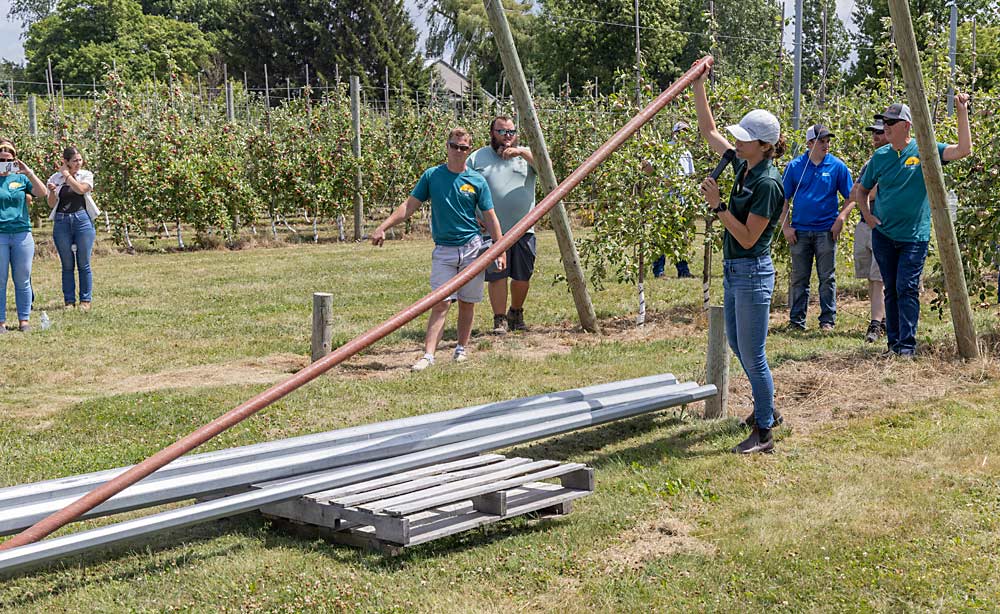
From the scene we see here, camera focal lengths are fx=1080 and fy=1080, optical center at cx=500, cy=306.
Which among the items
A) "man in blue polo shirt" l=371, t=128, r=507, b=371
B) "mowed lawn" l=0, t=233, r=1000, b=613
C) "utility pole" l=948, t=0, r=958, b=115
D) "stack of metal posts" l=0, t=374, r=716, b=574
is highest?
"utility pole" l=948, t=0, r=958, b=115

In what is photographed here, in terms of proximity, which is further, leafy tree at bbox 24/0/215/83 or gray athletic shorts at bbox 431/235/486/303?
leafy tree at bbox 24/0/215/83

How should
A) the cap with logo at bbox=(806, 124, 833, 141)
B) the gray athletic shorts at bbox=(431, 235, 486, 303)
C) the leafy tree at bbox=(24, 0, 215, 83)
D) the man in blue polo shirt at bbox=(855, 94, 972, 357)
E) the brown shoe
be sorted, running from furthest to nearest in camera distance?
1. the leafy tree at bbox=(24, 0, 215, 83)
2. the cap with logo at bbox=(806, 124, 833, 141)
3. the gray athletic shorts at bbox=(431, 235, 486, 303)
4. the man in blue polo shirt at bbox=(855, 94, 972, 357)
5. the brown shoe

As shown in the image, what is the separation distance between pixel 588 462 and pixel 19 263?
6.82m

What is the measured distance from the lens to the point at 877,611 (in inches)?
152

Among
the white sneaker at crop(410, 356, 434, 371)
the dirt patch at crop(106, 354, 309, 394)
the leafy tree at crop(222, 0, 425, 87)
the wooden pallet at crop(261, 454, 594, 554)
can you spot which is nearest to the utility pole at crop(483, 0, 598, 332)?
the white sneaker at crop(410, 356, 434, 371)

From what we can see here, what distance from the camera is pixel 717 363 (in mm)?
6441

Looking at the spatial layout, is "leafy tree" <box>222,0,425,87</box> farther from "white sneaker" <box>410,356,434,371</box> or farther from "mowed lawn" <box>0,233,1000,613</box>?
"white sneaker" <box>410,356,434,371</box>

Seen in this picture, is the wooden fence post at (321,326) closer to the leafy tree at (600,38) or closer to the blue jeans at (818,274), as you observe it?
the blue jeans at (818,274)

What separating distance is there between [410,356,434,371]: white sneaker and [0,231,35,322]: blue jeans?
169 inches

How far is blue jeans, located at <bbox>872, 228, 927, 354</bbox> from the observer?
779 centimetres

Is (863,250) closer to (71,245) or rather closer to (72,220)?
(72,220)

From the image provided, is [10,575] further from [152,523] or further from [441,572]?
[441,572]

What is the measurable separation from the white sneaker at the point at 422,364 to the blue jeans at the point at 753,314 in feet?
9.73

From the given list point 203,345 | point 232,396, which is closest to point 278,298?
point 203,345
